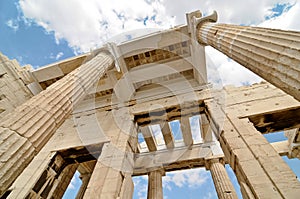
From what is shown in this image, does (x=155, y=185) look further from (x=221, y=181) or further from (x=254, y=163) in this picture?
(x=254, y=163)

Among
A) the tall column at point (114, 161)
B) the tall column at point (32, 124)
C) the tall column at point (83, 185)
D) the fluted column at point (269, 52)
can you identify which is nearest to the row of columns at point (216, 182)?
the tall column at point (114, 161)

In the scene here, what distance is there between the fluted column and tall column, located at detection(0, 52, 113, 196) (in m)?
Answer: 4.24

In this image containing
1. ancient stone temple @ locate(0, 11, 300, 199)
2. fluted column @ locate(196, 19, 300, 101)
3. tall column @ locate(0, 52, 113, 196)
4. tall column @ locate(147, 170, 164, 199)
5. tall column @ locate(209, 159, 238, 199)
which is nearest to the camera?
tall column @ locate(0, 52, 113, 196)

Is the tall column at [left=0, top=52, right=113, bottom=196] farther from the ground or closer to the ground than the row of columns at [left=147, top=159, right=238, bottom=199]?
closer to the ground

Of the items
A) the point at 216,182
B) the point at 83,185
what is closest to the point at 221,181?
the point at 216,182

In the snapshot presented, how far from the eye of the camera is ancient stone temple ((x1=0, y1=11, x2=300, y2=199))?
3.40 m

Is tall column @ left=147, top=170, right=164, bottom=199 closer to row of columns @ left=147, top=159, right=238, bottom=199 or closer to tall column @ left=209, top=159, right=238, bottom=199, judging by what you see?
row of columns @ left=147, top=159, right=238, bottom=199

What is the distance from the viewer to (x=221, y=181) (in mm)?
8227

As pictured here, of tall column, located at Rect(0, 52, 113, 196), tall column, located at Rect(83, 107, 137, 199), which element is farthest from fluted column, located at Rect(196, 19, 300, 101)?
tall column, located at Rect(83, 107, 137, 199)

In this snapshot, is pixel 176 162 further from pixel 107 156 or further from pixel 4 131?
pixel 4 131

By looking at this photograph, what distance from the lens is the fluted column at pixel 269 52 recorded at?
2.93 m

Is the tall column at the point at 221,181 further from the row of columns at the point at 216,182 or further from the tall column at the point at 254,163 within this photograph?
the tall column at the point at 254,163

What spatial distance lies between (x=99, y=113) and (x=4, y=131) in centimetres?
627

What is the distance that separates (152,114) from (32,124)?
561cm
